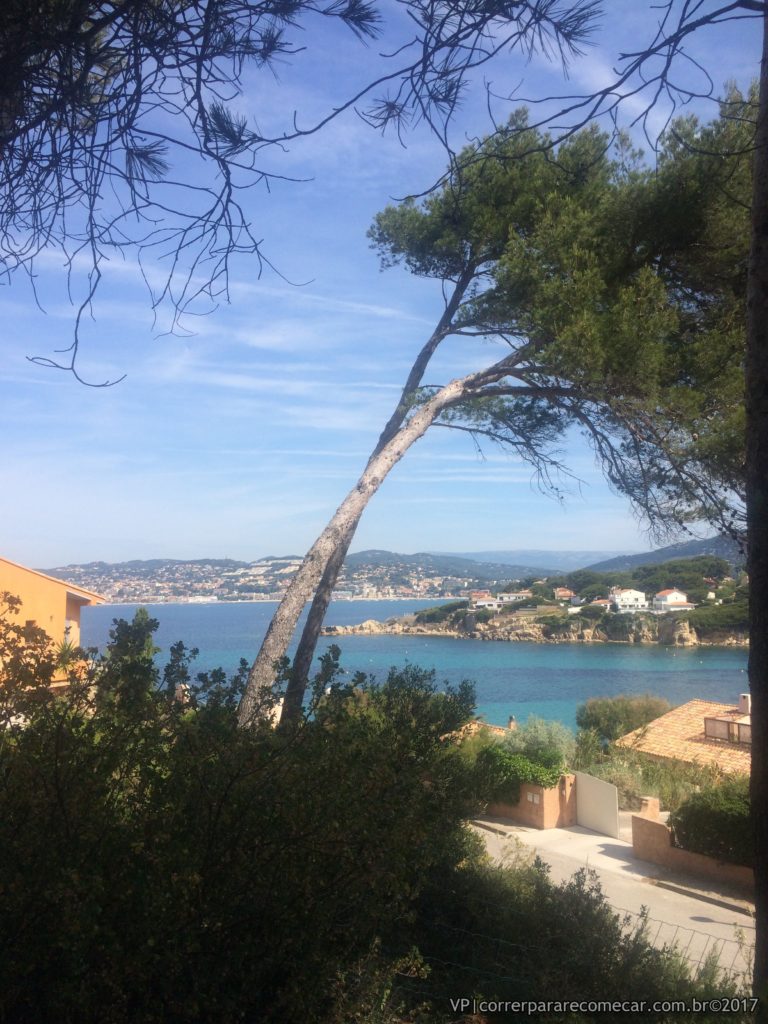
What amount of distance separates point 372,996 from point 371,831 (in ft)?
1.61

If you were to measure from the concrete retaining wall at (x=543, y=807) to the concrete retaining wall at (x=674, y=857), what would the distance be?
140 centimetres

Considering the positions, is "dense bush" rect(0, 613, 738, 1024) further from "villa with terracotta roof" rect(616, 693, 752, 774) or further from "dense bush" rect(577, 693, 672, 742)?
"dense bush" rect(577, 693, 672, 742)

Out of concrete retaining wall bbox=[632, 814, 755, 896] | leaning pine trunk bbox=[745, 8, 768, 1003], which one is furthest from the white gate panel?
leaning pine trunk bbox=[745, 8, 768, 1003]

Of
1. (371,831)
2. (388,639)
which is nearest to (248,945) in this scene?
(371,831)

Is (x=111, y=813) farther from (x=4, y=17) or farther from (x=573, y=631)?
(x=573, y=631)

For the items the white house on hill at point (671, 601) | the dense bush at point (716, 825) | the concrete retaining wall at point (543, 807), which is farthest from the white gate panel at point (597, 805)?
the white house on hill at point (671, 601)

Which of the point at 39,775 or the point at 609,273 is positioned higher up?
the point at 609,273

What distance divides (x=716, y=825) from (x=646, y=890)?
156 cm

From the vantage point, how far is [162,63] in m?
2.91

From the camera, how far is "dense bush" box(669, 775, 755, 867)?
8594 millimetres

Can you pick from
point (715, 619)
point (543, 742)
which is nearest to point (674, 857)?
point (715, 619)

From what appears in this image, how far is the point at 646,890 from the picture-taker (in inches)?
306

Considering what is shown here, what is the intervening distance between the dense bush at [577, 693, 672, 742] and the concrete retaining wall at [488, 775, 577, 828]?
343 inches

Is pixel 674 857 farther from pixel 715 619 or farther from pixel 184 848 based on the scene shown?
pixel 184 848
